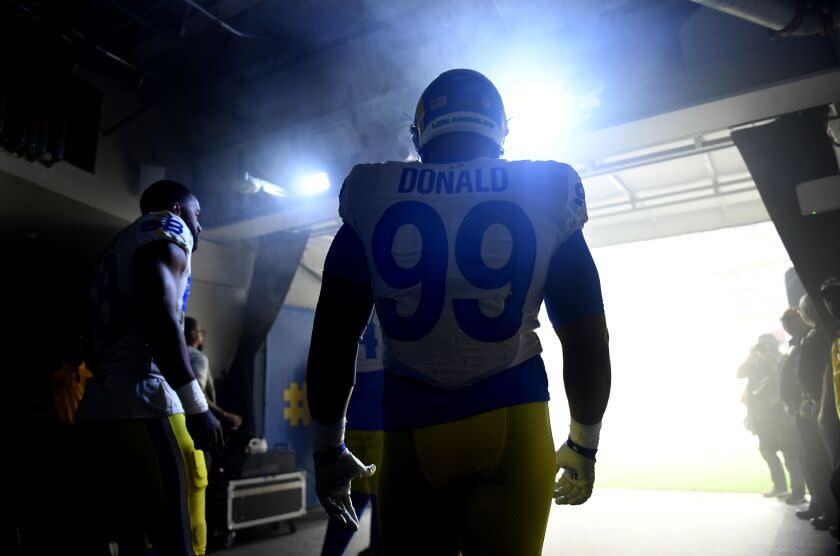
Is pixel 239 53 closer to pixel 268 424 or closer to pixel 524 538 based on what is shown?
pixel 268 424

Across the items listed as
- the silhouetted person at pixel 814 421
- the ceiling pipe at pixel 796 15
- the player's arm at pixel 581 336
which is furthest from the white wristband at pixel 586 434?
the silhouetted person at pixel 814 421

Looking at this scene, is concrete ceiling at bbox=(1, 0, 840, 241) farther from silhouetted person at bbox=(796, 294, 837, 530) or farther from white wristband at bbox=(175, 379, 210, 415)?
white wristband at bbox=(175, 379, 210, 415)

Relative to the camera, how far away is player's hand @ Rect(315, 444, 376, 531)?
3.76 ft

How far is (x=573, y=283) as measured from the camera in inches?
43.4

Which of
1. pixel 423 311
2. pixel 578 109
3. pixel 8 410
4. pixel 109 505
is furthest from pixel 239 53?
pixel 423 311

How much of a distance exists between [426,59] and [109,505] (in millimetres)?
3925

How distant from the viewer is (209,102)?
5.57 m

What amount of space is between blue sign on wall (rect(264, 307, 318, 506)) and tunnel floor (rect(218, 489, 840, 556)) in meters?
0.95

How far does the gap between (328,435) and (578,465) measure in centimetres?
49

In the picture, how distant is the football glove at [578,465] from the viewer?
3.74 ft

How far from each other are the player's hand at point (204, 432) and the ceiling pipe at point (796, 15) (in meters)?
3.00

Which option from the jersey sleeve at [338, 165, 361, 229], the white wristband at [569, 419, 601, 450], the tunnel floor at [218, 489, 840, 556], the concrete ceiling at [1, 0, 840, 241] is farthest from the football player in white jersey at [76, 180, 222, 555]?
the tunnel floor at [218, 489, 840, 556]

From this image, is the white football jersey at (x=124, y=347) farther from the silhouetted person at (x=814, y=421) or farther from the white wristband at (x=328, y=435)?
the silhouetted person at (x=814, y=421)

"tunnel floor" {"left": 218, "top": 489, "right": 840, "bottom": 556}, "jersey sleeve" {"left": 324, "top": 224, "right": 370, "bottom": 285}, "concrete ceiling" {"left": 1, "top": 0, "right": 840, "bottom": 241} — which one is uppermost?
"concrete ceiling" {"left": 1, "top": 0, "right": 840, "bottom": 241}
